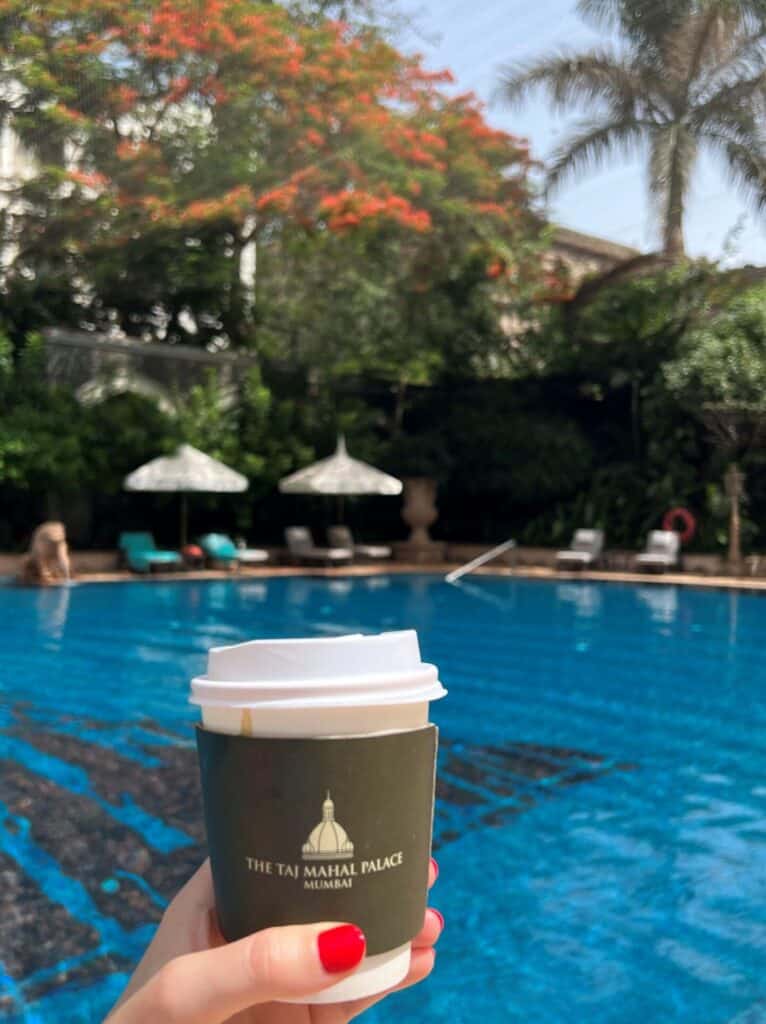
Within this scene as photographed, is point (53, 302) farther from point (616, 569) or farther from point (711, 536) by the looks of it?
point (711, 536)

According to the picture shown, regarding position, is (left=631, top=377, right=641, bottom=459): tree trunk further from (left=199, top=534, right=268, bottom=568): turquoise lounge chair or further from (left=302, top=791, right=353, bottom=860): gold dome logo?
(left=302, top=791, right=353, bottom=860): gold dome logo

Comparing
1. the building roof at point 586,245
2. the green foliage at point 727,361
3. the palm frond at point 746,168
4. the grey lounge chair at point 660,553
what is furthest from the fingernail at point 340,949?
the building roof at point 586,245

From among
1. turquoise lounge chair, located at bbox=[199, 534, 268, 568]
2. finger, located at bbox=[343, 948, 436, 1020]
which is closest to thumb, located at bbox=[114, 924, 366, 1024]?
finger, located at bbox=[343, 948, 436, 1020]

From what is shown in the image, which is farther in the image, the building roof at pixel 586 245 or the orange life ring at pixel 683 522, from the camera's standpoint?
the building roof at pixel 586 245

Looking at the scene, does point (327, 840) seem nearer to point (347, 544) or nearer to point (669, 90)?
point (347, 544)

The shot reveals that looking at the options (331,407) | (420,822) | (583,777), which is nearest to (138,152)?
(331,407)

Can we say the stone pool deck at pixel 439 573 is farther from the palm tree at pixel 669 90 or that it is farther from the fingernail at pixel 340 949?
the fingernail at pixel 340 949

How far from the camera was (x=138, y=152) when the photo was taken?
18875 mm

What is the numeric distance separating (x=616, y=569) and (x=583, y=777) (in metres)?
13.7

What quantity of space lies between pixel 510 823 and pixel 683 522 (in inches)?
607

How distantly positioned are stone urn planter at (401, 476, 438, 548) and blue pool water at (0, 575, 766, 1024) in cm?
1058

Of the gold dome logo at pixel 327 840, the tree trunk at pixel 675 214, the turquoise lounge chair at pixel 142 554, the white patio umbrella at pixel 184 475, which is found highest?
the tree trunk at pixel 675 214

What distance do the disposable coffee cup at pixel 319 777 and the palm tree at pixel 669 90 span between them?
21.2 meters

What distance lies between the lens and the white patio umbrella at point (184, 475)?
17.9 m
